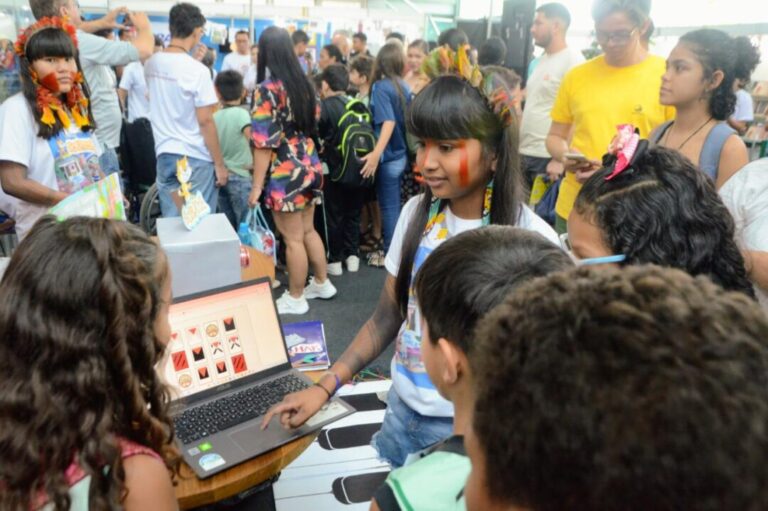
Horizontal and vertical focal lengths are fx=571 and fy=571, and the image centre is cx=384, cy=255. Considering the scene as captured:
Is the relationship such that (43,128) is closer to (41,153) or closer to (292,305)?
(41,153)

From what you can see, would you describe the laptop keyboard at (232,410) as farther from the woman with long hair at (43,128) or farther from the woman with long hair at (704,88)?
the woman with long hair at (704,88)

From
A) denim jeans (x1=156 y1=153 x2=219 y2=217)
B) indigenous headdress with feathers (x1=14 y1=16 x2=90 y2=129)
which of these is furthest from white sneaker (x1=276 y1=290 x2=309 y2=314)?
indigenous headdress with feathers (x1=14 y1=16 x2=90 y2=129)

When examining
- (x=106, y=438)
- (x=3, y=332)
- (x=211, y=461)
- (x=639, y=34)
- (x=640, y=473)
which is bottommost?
(x=211, y=461)

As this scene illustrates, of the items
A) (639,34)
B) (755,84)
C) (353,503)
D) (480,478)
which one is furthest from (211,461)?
(755,84)

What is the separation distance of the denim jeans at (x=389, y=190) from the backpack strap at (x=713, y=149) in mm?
2269

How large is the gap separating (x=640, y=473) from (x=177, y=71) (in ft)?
10.8

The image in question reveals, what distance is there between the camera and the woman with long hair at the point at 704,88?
1.97 metres

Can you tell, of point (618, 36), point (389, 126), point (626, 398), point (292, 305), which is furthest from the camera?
point (389, 126)

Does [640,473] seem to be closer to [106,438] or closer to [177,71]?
[106,438]

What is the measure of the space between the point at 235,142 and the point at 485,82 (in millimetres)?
2613

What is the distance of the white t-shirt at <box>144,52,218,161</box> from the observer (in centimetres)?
317

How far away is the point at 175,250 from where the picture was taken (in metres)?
1.54

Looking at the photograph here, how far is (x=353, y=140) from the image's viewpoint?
3693mm

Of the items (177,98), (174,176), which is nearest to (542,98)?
(177,98)
